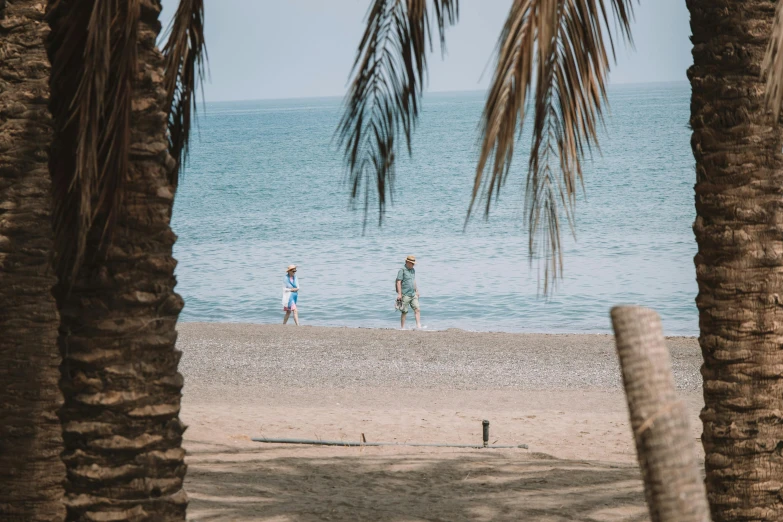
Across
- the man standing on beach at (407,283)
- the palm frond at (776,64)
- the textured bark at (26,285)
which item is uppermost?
the palm frond at (776,64)

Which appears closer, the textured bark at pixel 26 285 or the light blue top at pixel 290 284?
the textured bark at pixel 26 285

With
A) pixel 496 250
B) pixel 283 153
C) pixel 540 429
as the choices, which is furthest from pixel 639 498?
pixel 283 153

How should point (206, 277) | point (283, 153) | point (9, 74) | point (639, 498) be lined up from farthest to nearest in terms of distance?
point (283, 153)
point (206, 277)
point (639, 498)
point (9, 74)

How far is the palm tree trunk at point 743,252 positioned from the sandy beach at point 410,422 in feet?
8.13

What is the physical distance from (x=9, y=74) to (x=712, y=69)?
3.09 meters

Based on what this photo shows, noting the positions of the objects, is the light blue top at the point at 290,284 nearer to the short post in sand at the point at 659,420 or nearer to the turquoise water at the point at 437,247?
the turquoise water at the point at 437,247

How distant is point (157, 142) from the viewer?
9.99ft

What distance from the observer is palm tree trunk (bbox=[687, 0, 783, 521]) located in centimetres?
383

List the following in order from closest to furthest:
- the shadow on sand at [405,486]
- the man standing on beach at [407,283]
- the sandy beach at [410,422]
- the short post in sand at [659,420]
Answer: the short post in sand at [659,420], the shadow on sand at [405,486], the sandy beach at [410,422], the man standing on beach at [407,283]

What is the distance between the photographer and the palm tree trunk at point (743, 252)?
383cm

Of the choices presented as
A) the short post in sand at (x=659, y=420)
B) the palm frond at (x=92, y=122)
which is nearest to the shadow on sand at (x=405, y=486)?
the palm frond at (x=92, y=122)

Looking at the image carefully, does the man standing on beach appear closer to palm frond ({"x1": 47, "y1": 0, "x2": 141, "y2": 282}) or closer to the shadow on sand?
the shadow on sand

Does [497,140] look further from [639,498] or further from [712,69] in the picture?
[639,498]

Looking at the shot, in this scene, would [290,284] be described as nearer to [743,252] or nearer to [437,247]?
[743,252]
